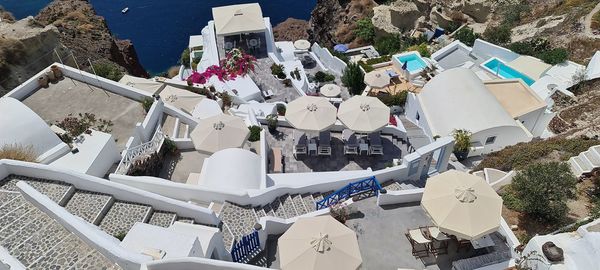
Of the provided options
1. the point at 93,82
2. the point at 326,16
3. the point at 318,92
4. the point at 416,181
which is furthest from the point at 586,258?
the point at 326,16

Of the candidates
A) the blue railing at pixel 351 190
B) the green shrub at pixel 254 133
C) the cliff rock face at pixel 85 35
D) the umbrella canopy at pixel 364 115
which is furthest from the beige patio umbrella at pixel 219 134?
the cliff rock face at pixel 85 35

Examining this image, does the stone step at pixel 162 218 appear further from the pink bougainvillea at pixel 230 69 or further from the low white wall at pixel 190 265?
the pink bougainvillea at pixel 230 69

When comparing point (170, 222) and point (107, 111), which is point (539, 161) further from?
point (107, 111)

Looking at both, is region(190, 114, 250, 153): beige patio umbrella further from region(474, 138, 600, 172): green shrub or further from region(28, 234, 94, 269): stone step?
region(474, 138, 600, 172): green shrub

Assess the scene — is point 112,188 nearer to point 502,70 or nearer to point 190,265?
point 190,265

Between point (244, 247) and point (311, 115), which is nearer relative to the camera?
point (244, 247)


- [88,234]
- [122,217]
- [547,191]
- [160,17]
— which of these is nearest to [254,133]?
[122,217]
